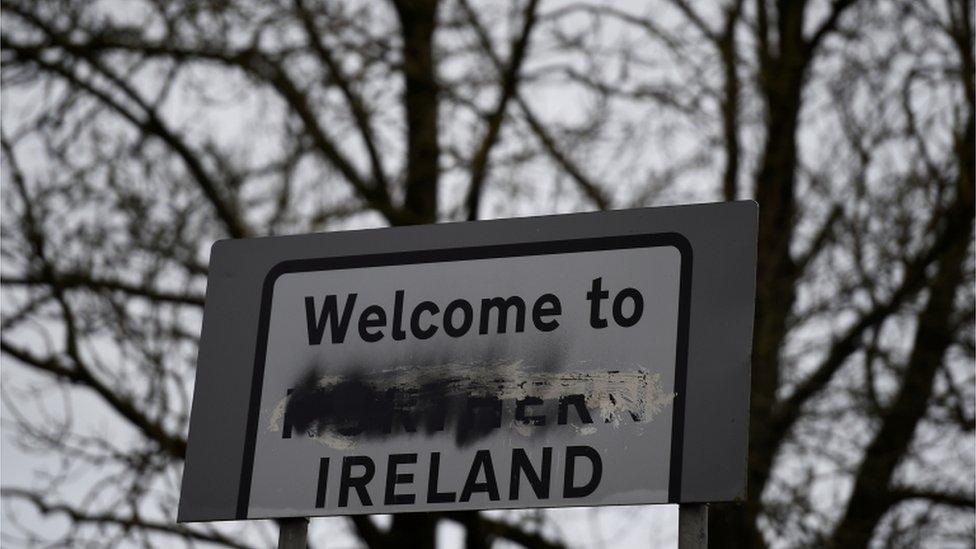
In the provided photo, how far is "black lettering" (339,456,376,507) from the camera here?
7.31 feet

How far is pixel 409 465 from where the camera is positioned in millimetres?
2227

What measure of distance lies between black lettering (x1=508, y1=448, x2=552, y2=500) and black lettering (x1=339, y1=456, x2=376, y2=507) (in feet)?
0.71

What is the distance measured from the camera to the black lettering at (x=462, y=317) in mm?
2328

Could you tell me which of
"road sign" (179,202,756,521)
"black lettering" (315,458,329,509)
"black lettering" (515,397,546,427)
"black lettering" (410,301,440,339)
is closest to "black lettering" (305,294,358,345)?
"road sign" (179,202,756,521)

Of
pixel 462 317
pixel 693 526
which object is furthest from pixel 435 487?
pixel 693 526

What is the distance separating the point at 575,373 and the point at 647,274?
19 centimetres

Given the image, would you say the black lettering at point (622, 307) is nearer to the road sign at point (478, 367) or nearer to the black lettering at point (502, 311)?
the road sign at point (478, 367)

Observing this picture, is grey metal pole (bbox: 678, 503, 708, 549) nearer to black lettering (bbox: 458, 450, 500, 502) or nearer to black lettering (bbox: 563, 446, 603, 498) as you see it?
black lettering (bbox: 563, 446, 603, 498)

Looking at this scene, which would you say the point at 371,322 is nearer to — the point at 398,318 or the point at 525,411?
the point at 398,318

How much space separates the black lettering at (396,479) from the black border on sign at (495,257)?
0.72 feet

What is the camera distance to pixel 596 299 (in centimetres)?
227

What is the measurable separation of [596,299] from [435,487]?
0.37 metres

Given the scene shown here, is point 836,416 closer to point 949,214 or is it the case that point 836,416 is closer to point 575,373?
point 949,214

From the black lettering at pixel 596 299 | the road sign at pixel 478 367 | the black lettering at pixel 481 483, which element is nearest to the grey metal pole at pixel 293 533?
the road sign at pixel 478 367
